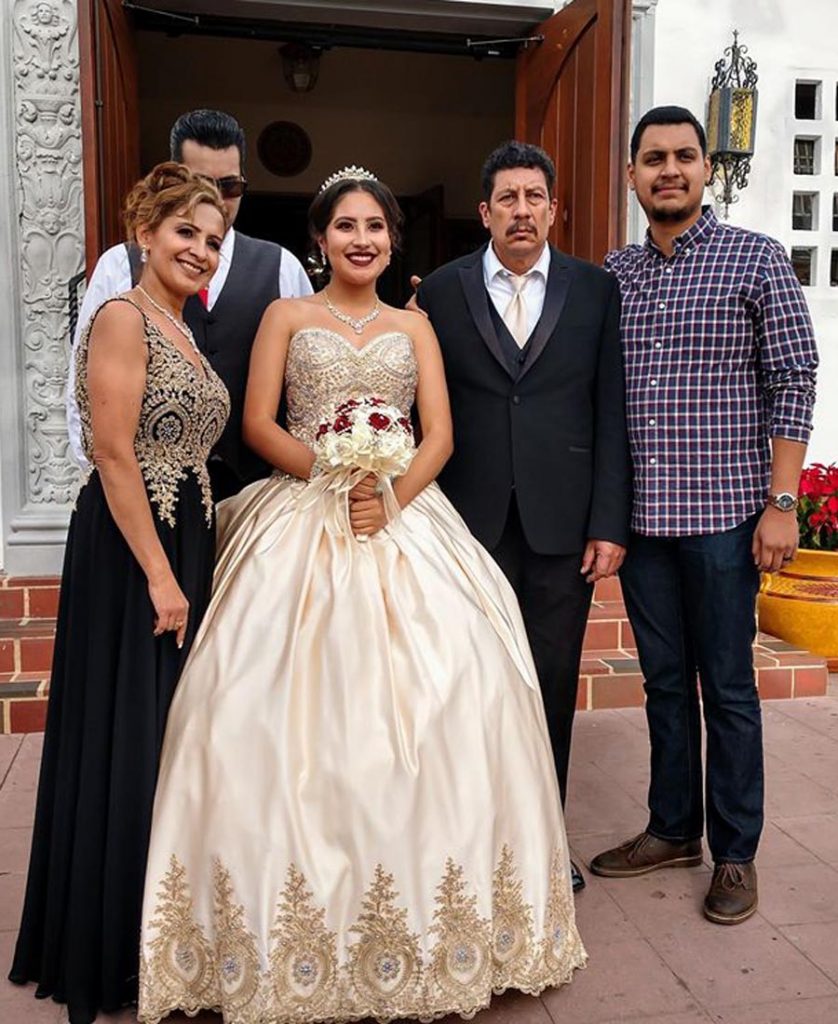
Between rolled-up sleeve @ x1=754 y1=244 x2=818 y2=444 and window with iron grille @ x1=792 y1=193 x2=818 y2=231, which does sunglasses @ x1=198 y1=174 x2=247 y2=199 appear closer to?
rolled-up sleeve @ x1=754 y1=244 x2=818 y2=444

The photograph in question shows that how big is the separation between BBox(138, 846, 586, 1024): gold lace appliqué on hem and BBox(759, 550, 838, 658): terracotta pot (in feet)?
10.5

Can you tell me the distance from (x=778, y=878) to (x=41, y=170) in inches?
153

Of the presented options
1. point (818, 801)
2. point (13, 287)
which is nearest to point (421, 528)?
point (818, 801)

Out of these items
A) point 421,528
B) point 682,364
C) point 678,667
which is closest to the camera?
point 421,528

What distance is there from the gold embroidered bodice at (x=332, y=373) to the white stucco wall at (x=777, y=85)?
10.4 ft

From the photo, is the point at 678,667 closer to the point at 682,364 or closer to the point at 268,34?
the point at 682,364

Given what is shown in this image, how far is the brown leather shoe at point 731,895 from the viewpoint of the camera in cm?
270

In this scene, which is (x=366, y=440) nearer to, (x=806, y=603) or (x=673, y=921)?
(x=673, y=921)

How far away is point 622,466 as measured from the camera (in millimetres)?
2756

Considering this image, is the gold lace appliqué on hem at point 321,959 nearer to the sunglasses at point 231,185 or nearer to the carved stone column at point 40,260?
the sunglasses at point 231,185

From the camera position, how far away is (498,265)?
→ 2.79 m

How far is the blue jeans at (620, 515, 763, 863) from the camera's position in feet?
8.93

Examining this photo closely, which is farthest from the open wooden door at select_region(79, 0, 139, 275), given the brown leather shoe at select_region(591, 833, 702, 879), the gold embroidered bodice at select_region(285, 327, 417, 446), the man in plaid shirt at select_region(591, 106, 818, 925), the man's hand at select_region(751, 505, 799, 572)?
the brown leather shoe at select_region(591, 833, 702, 879)

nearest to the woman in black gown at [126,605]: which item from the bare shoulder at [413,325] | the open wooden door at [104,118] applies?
the bare shoulder at [413,325]
